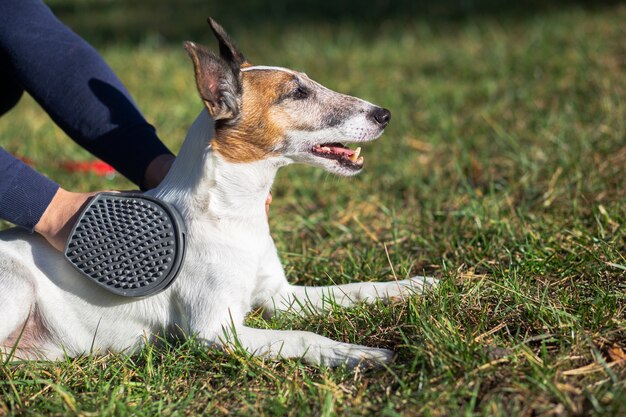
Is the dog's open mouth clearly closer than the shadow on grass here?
Yes

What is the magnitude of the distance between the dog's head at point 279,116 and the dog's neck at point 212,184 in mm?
44

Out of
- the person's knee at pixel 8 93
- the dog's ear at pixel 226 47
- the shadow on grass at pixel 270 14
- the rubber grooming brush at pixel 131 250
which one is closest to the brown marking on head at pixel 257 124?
the dog's ear at pixel 226 47

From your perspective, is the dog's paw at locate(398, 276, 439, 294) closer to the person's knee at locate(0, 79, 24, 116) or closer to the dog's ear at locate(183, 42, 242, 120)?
the dog's ear at locate(183, 42, 242, 120)

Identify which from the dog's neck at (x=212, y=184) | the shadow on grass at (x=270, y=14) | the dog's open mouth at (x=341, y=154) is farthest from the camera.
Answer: the shadow on grass at (x=270, y=14)

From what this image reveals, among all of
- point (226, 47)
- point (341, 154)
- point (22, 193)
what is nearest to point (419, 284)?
point (341, 154)

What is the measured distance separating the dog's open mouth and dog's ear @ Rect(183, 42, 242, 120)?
14.8 inches

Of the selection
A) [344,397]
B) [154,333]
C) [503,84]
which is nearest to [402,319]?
[344,397]

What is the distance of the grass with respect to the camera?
2496 mm

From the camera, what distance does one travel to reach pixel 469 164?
16.0 feet

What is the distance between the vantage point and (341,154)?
125 inches

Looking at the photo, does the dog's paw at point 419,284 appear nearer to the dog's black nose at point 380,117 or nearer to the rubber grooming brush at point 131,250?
the dog's black nose at point 380,117

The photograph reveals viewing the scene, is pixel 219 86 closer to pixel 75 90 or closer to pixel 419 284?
pixel 75 90

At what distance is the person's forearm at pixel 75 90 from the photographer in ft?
11.9

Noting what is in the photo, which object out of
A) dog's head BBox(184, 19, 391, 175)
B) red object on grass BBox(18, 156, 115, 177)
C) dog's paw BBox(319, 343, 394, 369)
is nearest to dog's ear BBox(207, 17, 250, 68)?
dog's head BBox(184, 19, 391, 175)
